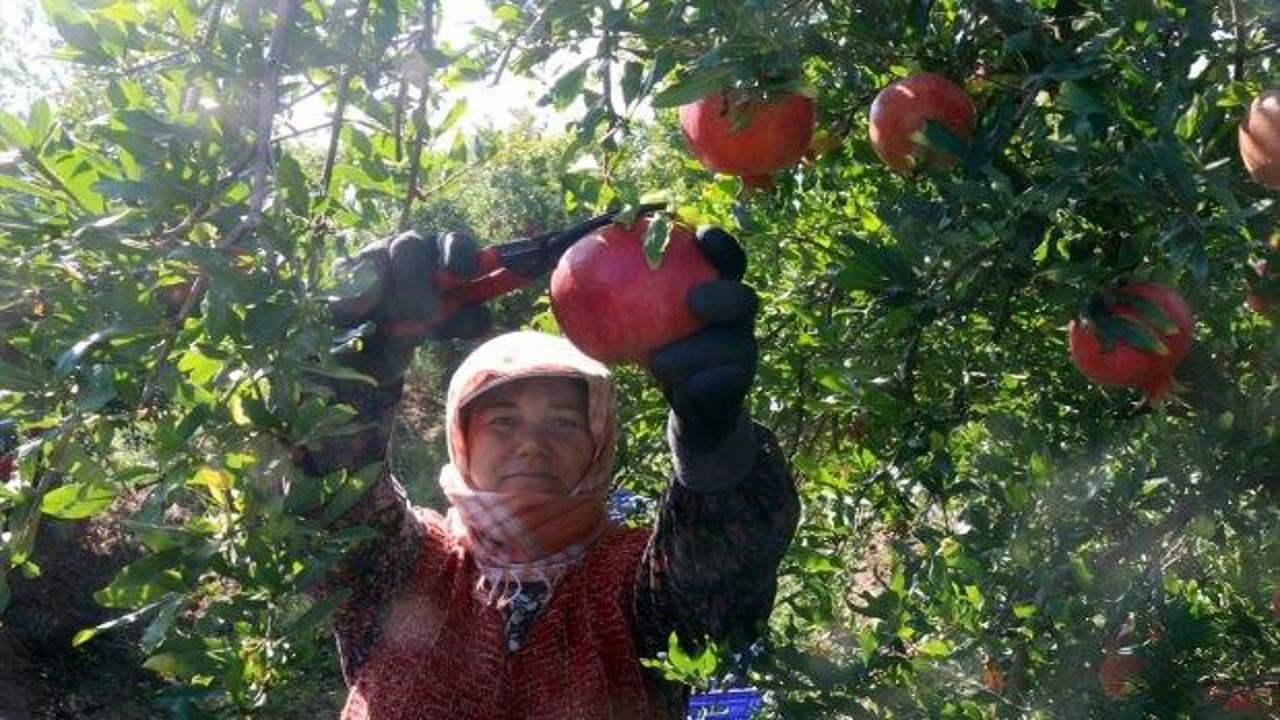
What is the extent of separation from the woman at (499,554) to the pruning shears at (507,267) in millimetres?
25

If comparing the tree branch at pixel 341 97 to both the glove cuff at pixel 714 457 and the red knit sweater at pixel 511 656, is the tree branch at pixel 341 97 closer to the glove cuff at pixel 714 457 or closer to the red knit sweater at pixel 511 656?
the glove cuff at pixel 714 457

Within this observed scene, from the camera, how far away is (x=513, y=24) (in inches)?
44.9

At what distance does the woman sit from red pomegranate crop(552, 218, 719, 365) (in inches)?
8.3

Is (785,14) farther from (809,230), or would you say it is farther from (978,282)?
(809,230)

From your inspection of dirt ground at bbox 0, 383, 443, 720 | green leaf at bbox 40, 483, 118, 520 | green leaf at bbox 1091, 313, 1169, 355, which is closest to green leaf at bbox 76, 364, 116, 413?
green leaf at bbox 40, 483, 118, 520

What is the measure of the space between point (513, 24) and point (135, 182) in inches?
14.9

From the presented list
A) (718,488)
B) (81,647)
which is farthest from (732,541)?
(81,647)

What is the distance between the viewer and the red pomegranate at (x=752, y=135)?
1.24m

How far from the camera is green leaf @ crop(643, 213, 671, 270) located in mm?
1102

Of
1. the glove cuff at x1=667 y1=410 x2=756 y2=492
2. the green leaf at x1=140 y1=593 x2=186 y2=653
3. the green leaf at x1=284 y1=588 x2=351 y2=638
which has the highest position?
the green leaf at x1=140 y1=593 x2=186 y2=653

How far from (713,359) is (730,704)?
0.38 meters

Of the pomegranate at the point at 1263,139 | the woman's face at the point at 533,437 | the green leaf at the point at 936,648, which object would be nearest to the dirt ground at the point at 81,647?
the woman's face at the point at 533,437

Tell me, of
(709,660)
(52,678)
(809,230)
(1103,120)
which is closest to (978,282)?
(1103,120)

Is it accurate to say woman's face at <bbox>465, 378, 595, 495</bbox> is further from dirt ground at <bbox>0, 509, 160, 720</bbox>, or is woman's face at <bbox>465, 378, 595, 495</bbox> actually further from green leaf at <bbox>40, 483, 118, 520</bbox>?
dirt ground at <bbox>0, 509, 160, 720</bbox>
